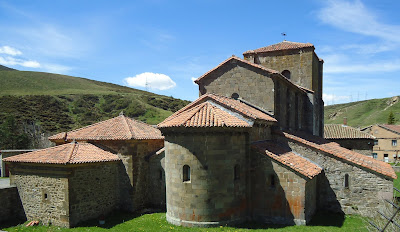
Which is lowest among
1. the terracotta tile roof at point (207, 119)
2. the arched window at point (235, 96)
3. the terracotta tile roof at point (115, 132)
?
the terracotta tile roof at point (115, 132)

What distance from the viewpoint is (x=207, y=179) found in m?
11.5

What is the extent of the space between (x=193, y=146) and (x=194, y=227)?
3325 millimetres

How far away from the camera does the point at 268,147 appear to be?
13.4 meters

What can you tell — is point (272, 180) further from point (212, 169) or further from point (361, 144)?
point (361, 144)

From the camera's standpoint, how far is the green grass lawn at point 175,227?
445 inches

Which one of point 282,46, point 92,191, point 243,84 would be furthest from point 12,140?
point 282,46

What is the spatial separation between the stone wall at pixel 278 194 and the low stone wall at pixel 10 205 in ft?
37.4

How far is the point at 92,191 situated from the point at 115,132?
3.39 metres

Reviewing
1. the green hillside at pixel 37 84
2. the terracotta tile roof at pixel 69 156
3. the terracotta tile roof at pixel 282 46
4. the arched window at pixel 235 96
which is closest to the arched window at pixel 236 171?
the arched window at pixel 235 96

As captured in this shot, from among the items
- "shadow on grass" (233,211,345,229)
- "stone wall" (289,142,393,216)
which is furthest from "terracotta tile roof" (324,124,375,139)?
"shadow on grass" (233,211,345,229)

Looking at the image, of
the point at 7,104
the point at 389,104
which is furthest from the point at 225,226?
the point at 389,104

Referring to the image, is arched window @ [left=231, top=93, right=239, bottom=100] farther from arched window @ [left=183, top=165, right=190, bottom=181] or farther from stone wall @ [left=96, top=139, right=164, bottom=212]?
arched window @ [left=183, top=165, right=190, bottom=181]

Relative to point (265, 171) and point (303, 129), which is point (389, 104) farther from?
point (265, 171)

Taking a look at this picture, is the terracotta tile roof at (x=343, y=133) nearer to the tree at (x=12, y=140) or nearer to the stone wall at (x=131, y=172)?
the stone wall at (x=131, y=172)
